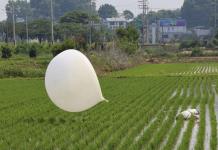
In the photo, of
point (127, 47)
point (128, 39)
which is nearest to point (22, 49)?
point (127, 47)

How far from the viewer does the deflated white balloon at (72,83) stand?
29.3 feet

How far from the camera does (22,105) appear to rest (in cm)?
1435

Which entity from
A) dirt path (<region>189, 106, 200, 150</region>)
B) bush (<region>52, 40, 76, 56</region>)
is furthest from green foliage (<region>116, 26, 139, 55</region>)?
dirt path (<region>189, 106, 200, 150</region>)

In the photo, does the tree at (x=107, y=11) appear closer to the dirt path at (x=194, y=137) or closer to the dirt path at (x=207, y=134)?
the dirt path at (x=207, y=134)

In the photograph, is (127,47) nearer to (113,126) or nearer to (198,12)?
(113,126)

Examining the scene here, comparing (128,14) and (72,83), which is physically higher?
(128,14)

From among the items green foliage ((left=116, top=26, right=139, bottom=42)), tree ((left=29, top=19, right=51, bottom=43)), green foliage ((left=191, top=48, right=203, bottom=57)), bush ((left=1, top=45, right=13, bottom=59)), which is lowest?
green foliage ((left=191, top=48, right=203, bottom=57))

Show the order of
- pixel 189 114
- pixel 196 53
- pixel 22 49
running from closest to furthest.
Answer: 1. pixel 189 114
2. pixel 22 49
3. pixel 196 53

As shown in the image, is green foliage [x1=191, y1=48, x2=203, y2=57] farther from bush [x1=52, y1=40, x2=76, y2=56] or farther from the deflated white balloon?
the deflated white balloon

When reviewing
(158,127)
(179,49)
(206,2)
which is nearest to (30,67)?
(158,127)

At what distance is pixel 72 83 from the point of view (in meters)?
8.91

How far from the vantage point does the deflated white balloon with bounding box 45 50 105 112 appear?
29.3ft

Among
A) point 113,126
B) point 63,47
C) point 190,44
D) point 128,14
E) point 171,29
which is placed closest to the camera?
point 113,126

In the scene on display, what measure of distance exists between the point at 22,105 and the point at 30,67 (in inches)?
782
